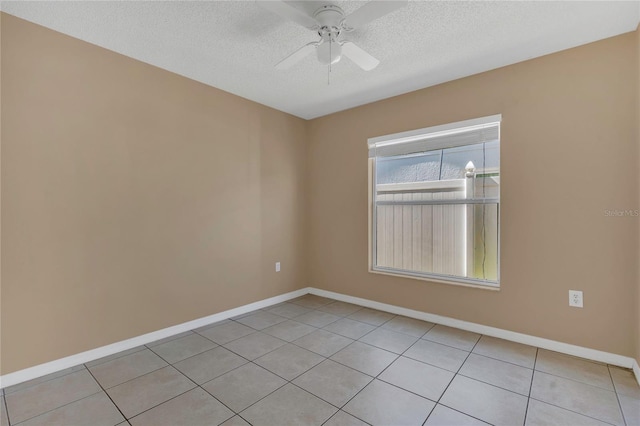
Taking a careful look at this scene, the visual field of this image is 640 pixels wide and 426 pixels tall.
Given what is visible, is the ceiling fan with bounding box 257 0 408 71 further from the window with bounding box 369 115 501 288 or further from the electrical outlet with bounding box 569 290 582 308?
the electrical outlet with bounding box 569 290 582 308

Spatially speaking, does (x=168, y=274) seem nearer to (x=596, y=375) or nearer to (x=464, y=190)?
(x=464, y=190)

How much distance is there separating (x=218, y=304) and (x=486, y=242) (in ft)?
9.27

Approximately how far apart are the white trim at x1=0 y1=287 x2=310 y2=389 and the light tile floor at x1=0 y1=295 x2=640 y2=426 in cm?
7

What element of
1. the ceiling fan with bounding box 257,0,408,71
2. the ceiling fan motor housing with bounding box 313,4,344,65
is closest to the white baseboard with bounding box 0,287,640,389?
the ceiling fan with bounding box 257,0,408,71

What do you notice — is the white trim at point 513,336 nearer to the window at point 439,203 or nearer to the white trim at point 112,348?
the window at point 439,203

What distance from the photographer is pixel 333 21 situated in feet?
6.21

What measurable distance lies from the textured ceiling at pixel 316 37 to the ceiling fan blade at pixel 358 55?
22 cm

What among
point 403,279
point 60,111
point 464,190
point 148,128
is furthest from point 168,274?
point 464,190

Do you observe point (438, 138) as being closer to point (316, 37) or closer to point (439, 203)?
point (439, 203)

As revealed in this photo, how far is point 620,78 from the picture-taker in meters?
2.20

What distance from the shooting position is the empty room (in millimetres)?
1884

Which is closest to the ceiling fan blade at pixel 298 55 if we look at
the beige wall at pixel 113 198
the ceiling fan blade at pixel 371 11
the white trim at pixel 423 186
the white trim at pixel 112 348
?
the ceiling fan blade at pixel 371 11

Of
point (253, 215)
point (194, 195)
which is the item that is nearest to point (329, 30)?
point (194, 195)

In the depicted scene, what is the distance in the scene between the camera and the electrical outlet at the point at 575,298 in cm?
233
